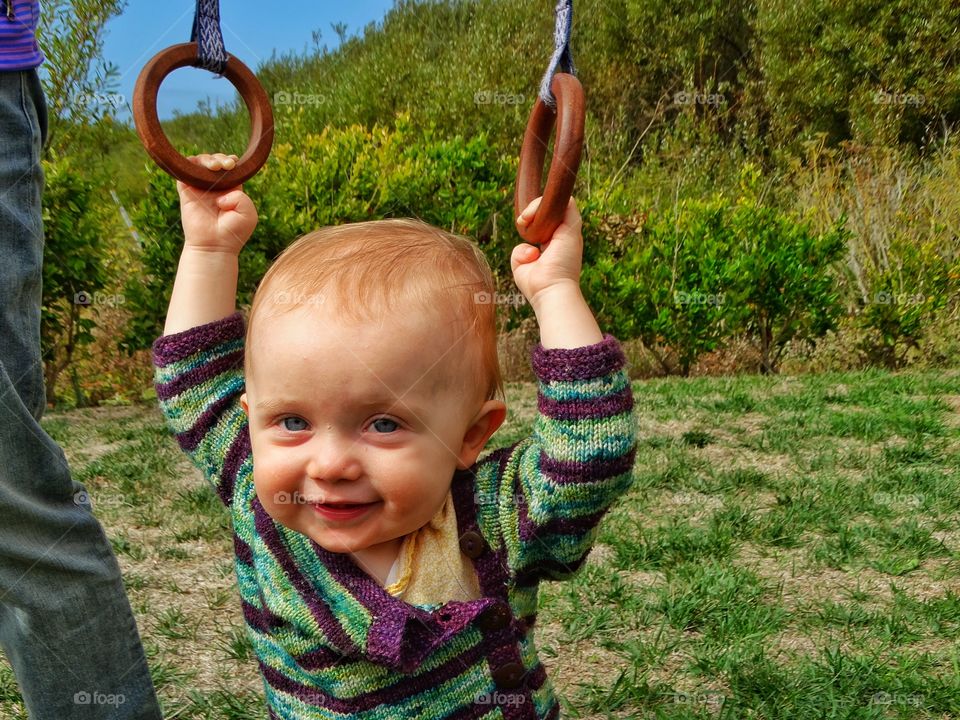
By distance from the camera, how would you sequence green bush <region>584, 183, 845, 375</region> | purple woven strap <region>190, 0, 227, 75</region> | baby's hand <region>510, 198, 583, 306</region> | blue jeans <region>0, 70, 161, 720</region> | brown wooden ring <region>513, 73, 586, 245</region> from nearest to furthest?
brown wooden ring <region>513, 73, 586, 245</region>, baby's hand <region>510, 198, 583, 306</region>, purple woven strap <region>190, 0, 227, 75</region>, blue jeans <region>0, 70, 161, 720</region>, green bush <region>584, 183, 845, 375</region>

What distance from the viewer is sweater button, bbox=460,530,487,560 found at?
1522 millimetres

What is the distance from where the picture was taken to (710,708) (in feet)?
8.17

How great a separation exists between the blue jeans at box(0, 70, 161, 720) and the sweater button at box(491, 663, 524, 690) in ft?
2.96

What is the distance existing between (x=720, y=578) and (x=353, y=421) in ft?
7.31

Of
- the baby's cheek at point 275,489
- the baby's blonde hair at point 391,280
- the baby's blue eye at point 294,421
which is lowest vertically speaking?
the baby's cheek at point 275,489

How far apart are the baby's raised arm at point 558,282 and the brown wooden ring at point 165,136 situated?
0.51 m

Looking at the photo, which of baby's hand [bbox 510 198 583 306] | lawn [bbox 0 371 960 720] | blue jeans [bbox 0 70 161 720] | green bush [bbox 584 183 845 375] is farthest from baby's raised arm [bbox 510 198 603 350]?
green bush [bbox 584 183 845 375]

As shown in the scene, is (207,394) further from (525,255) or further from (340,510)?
(525,255)

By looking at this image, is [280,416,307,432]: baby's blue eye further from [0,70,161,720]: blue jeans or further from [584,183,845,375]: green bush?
[584,183,845,375]: green bush

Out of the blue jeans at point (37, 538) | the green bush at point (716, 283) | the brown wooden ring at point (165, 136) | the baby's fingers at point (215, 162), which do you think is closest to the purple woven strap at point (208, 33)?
the brown wooden ring at point (165, 136)

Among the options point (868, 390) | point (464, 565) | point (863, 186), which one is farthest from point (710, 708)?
point (863, 186)

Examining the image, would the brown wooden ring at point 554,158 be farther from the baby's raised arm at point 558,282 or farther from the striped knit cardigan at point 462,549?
the striped knit cardigan at point 462,549

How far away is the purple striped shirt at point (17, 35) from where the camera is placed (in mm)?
1896

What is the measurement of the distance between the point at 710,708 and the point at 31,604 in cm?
166
